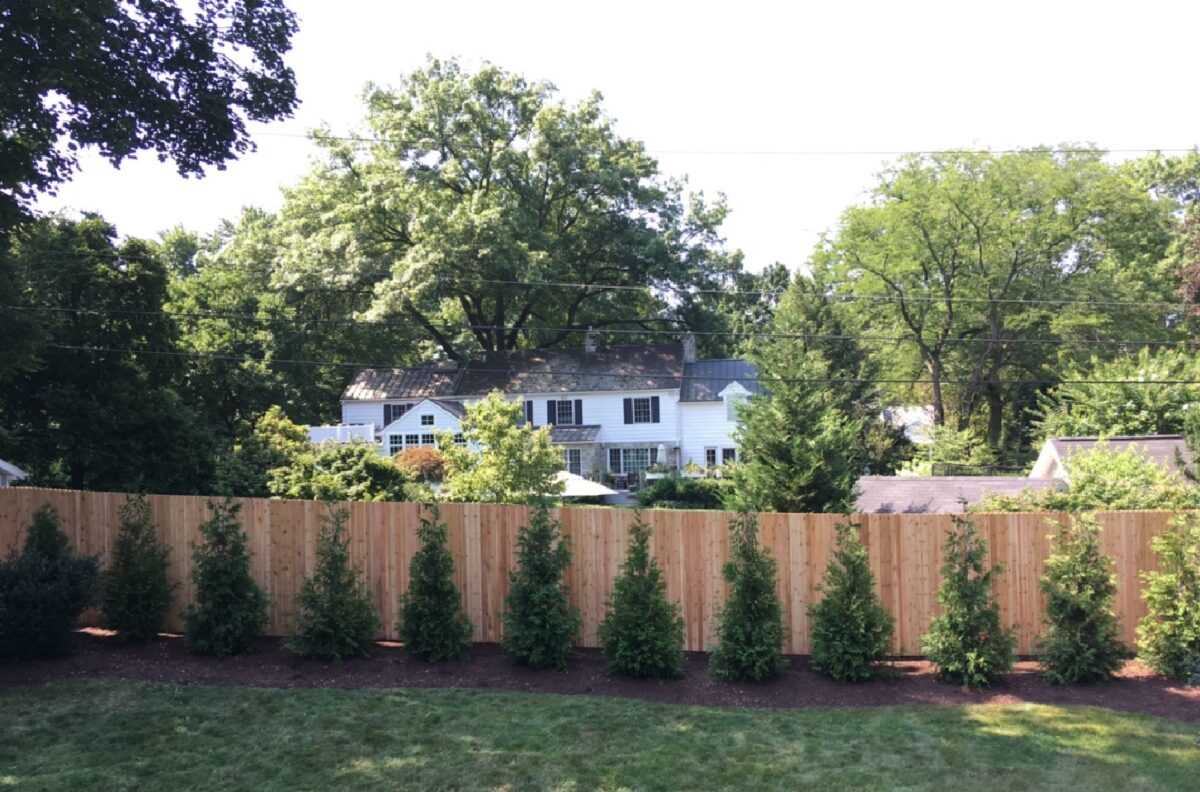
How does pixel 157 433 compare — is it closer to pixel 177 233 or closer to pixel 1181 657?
pixel 1181 657

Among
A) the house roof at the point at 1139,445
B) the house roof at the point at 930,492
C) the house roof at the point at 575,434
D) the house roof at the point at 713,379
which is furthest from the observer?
the house roof at the point at 575,434

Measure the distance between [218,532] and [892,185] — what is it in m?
35.3

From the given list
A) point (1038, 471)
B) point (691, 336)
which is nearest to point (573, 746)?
point (1038, 471)

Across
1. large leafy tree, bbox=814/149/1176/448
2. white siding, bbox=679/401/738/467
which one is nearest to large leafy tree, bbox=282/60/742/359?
white siding, bbox=679/401/738/467

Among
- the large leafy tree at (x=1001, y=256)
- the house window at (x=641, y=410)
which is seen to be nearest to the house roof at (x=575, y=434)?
the house window at (x=641, y=410)

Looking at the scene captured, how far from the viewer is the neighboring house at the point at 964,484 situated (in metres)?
17.5

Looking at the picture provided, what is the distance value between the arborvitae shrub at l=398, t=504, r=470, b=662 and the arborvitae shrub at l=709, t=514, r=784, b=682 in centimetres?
280

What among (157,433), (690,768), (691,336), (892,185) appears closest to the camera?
(690,768)

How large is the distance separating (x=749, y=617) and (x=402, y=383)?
1515 inches

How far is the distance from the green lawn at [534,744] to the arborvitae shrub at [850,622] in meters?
0.88

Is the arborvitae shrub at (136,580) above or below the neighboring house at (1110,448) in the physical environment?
below

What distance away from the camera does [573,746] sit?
299 inches

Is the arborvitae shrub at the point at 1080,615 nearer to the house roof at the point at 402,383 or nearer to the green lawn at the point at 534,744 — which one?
the green lawn at the point at 534,744

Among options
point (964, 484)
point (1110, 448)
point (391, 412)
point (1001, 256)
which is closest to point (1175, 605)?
point (964, 484)
